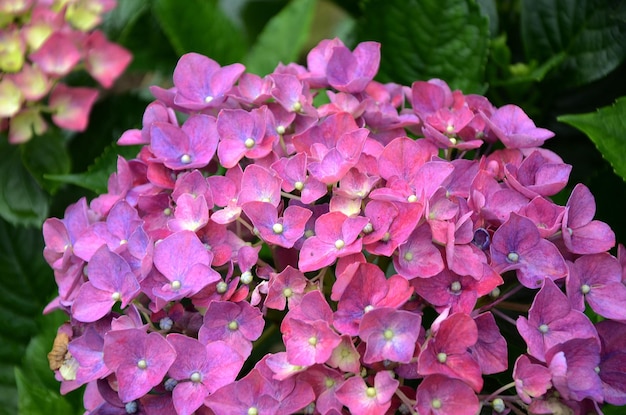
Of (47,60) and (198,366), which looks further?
(47,60)

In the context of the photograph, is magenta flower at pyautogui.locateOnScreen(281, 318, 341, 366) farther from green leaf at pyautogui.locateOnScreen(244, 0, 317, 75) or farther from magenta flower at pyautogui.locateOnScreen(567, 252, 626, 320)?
green leaf at pyautogui.locateOnScreen(244, 0, 317, 75)

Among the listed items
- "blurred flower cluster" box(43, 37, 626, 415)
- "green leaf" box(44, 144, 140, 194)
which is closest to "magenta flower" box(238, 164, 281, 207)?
"blurred flower cluster" box(43, 37, 626, 415)

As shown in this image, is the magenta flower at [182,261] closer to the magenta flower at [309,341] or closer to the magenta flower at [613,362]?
the magenta flower at [309,341]

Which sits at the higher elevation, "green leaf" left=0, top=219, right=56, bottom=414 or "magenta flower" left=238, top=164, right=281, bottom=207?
"magenta flower" left=238, top=164, right=281, bottom=207

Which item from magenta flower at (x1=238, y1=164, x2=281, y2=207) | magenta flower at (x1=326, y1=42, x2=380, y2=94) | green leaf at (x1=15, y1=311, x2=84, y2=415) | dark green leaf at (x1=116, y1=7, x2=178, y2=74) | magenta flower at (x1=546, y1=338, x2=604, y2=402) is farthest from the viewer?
dark green leaf at (x1=116, y1=7, x2=178, y2=74)

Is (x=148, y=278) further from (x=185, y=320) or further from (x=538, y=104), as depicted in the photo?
(x=538, y=104)

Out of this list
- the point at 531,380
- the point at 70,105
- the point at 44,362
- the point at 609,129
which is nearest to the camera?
the point at 531,380

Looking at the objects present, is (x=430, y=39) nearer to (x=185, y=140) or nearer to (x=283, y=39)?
(x=283, y=39)

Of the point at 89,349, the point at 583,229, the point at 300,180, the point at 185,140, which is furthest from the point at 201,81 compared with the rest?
the point at 583,229
